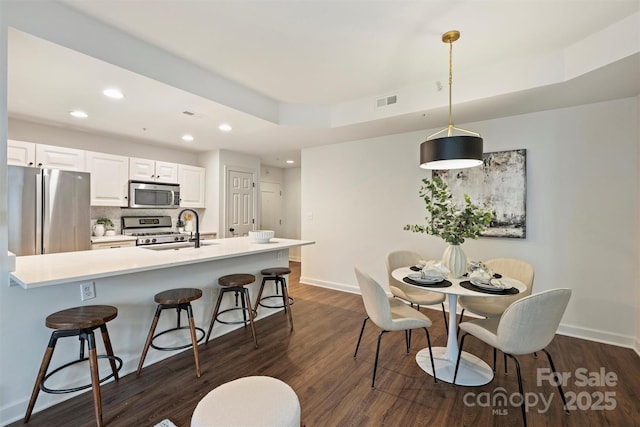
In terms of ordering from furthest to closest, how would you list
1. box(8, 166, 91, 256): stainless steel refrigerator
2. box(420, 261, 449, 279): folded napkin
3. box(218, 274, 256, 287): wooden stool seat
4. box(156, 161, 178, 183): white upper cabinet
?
box(156, 161, 178, 183): white upper cabinet
box(8, 166, 91, 256): stainless steel refrigerator
box(218, 274, 256, 287): wooden stool seat
box(420, 261, 449, 279): folded napkin

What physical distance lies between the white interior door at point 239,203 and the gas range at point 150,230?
818 millimetres

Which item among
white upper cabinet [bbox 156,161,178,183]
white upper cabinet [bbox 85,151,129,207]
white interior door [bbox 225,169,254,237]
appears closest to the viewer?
white upper cabinet [bbox 85,151,129,207]

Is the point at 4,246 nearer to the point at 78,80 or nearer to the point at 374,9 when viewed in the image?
the point at 78,80

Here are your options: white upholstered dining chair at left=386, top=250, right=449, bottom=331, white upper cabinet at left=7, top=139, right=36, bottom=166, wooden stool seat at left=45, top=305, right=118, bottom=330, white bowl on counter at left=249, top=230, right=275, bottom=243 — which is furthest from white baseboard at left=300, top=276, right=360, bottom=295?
white upper cabinet at left=7, top=139, right=36, bottom=166

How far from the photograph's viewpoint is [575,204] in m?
2.96

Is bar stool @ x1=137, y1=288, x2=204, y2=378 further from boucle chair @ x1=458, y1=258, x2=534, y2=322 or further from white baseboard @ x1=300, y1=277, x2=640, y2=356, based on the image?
white baseboard @ x1=300, y1=277, x2=640, y2=356

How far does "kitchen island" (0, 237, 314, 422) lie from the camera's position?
5.63 ft

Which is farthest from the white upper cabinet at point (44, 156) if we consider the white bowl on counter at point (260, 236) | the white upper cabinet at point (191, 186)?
the white bowl on counter at point (260, 236)

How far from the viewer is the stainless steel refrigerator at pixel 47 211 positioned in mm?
3003

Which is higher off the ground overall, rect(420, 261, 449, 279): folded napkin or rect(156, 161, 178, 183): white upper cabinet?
rect(156, 161, 178, 183): white upper cabinet

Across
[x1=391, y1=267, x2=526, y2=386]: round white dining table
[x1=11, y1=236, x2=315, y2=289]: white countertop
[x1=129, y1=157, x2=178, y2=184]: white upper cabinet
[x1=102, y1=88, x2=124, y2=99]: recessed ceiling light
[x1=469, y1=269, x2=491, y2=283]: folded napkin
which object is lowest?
[x1=391, y1=267, x2=526, y2=386]: round white dining table

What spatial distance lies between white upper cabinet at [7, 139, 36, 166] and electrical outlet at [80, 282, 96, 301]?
242cm

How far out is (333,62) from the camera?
2.62 meters

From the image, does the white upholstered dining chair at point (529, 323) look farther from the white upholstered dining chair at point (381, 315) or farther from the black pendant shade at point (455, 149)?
the black pendant shade at point (455, 149)
